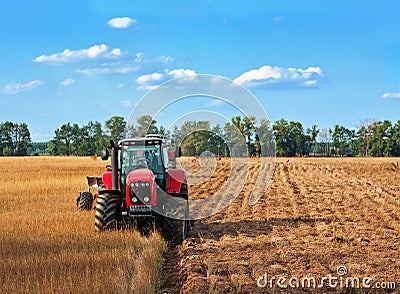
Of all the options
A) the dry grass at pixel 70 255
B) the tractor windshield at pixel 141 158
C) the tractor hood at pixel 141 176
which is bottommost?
the dry grass at pixel 70 255

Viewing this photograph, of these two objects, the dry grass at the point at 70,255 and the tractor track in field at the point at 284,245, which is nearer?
the dry grass at the point at 70,255

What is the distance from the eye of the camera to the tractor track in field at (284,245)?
23.6 ft

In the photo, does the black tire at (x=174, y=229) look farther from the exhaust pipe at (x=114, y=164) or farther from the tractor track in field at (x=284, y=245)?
the exhaust pipe at (x=114, y=164)

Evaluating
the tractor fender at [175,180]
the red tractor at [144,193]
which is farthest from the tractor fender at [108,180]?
the tractor fender at [175,180]

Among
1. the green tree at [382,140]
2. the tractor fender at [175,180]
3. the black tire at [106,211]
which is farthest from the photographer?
the green tree at [382,140]

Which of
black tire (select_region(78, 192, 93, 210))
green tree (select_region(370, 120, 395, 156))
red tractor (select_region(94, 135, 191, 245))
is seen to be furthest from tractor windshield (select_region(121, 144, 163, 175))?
green tree (select_region(370, 120, 395, 156))

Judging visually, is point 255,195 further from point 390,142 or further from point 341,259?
point 390,142

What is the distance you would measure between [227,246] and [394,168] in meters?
29.5

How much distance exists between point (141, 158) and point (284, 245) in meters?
3.41

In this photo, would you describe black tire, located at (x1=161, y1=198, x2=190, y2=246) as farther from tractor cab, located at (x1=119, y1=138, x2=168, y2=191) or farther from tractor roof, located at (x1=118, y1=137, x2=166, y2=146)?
tractor roof, located at (x1=118, y1=137, x2=166, y2=146)

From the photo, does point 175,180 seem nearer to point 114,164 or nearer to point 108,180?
point 114,164

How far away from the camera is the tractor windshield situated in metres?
10.2

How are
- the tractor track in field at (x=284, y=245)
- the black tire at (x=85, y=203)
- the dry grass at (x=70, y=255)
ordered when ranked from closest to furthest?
the dry grass at (x=70, y=255)
the tractor track in field at (x=284, y=245)
the black tire at (x=85, y=203)

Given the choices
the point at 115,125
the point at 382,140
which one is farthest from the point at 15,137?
the point at 382,140
